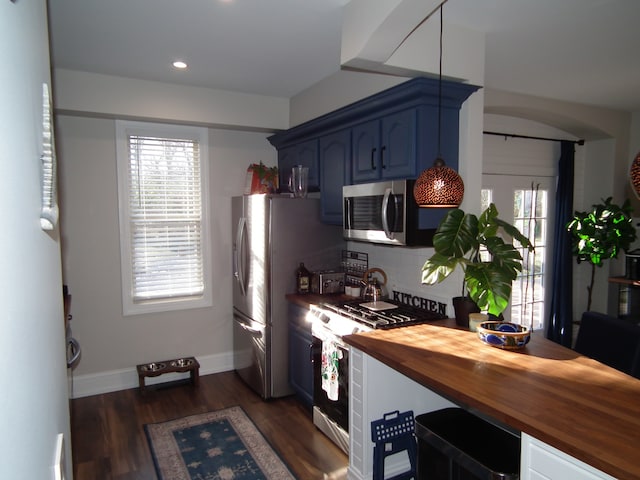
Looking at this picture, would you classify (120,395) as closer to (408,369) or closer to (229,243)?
(229,243)

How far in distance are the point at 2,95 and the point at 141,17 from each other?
7.36 feet

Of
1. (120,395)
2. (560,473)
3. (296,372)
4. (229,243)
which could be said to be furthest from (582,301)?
(120,395)

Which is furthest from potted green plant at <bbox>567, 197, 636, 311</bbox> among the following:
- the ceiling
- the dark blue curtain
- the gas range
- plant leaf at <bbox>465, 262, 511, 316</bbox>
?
plant leaf at <bbox>465, 262, 511, 316</bbox>

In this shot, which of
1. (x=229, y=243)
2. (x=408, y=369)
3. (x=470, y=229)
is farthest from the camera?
(x=229, y=243)

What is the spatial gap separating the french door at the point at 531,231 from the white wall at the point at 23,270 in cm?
442

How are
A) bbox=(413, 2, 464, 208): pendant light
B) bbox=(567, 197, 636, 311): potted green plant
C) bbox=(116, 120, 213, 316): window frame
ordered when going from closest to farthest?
1. bbox=(413, 2, 464, 208): pendant light
2. bbox=(116, 120, 213, 316): window frame
3. bbox=(567, 197, 636, 311): potted green plant

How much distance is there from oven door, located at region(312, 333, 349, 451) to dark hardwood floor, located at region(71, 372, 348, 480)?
0.39 feet

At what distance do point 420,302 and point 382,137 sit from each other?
116 centimetres

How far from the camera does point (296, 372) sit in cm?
352

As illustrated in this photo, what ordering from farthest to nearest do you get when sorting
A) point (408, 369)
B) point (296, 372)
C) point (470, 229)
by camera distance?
1. point (296, 372)
2. point (470, 229)
3. point (408, 369)

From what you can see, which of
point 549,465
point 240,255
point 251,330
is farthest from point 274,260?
point 549,465

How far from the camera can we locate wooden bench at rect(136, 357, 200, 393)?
12.3ft

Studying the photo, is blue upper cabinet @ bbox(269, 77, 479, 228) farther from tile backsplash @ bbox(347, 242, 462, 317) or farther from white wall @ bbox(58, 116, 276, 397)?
white wall @ bbox(58, 116, 276, 397)

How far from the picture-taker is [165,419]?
10.9 ft
